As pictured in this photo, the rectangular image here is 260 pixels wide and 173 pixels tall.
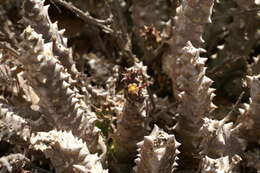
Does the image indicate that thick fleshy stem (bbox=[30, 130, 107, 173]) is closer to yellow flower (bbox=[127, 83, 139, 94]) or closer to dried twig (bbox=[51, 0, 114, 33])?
yellow flower (bbox=[127, 83, 139, 94])

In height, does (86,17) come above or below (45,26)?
above

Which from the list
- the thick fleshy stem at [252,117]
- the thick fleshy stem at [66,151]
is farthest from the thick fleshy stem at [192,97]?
the thick fleshy stem at [66,151]

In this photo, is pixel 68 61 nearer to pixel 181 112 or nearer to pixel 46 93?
pixel 46 93

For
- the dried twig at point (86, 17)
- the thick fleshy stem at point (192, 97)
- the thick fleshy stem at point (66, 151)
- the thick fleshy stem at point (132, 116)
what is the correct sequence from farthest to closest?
the dried twig at point (86, 17) → the thick fleshy stem at point (192, 97) → the thick fleshy stem at point (132, 116) → the thick fleshy stem at point (66, 151)

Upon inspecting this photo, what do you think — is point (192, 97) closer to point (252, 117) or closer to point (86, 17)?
point (252, 117)

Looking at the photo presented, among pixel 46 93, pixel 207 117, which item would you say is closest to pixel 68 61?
pixel 46 93

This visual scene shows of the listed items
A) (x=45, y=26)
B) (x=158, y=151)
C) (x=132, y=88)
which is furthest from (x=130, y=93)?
(x=45, y=26)

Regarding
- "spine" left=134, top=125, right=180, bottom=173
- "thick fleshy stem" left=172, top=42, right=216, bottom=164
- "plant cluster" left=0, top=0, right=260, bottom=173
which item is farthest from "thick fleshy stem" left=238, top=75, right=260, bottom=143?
"spine" left=134, top=125, right=180, bottom=173

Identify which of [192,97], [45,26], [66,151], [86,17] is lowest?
[66,151]

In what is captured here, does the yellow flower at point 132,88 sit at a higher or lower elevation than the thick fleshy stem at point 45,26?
lower

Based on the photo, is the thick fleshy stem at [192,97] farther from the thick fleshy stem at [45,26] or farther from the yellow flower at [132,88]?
the thick fleshy stem at [45,26]

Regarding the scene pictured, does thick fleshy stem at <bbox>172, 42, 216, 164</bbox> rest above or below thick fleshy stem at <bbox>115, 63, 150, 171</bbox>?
above
